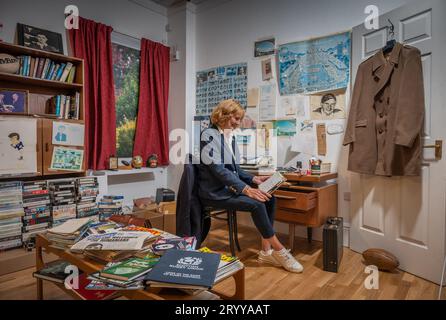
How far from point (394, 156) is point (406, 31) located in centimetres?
90

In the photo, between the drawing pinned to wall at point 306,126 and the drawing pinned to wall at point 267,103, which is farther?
the drawing pinned to wall at point 267,103

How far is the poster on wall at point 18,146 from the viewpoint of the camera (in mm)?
2205

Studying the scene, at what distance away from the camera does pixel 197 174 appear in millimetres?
2174

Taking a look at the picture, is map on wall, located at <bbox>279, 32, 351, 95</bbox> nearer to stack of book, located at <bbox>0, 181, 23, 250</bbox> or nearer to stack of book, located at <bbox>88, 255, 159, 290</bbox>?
stack of book, located at <bbox>88, 255, 159, 290</bbox>

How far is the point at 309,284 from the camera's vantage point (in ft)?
6.20

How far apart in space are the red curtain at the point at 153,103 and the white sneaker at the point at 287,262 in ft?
6.86

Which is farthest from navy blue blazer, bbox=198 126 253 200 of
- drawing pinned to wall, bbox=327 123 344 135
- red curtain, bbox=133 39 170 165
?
red curtain, bbox=133 39 170 165

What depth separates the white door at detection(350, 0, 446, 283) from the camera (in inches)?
74.5

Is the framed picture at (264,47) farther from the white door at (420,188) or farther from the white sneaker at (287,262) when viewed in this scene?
the white sneaker at (287,262)

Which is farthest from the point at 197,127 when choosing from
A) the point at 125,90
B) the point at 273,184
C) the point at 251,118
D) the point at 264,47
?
the point at 273,184

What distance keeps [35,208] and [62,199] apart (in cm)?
21

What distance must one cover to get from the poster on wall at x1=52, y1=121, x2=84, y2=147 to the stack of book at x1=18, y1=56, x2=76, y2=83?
0.42 meters

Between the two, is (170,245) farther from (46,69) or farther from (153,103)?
(153,103)

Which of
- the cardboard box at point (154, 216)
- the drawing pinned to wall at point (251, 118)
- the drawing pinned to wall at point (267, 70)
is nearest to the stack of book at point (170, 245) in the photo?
the cardboard box at point (154, 216)
